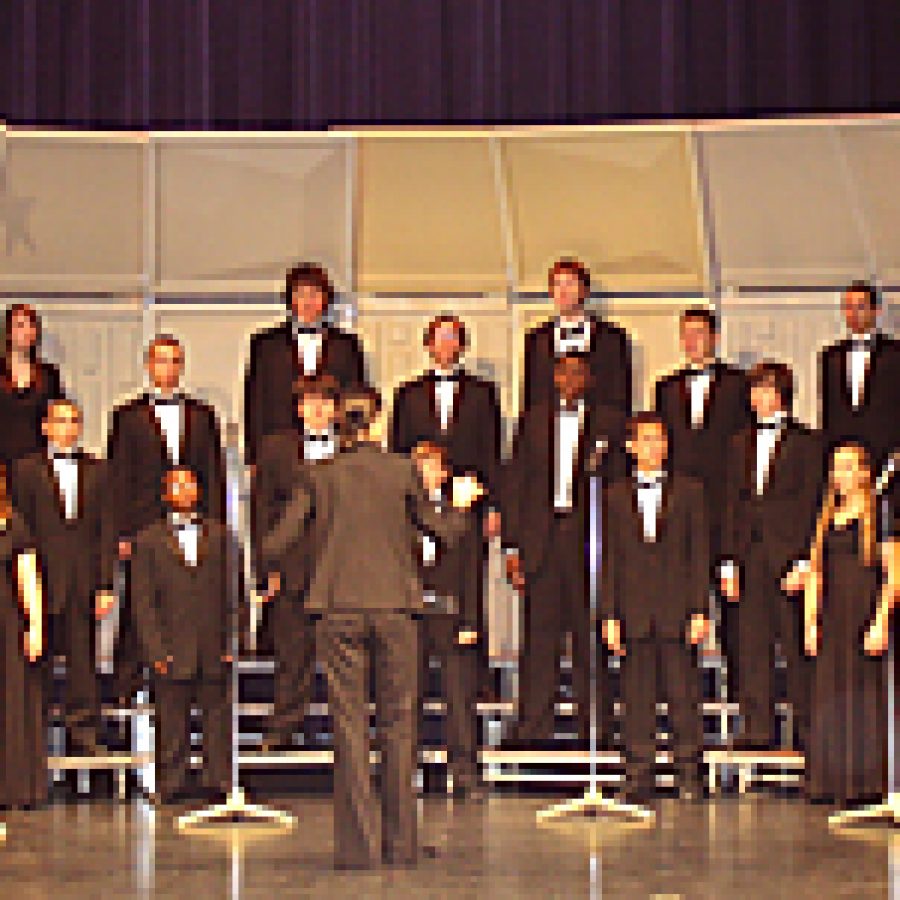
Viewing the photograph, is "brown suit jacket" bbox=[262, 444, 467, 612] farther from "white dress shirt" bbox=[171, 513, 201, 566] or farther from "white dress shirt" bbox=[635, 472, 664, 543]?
"white dress shirt" bbox=[635, 472, 664, 543]

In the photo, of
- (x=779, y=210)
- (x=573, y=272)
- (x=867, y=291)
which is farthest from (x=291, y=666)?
(x=779, y=210)

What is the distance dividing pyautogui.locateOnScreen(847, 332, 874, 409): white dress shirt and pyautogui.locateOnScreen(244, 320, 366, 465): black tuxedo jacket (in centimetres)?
212

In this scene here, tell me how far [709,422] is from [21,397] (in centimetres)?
296

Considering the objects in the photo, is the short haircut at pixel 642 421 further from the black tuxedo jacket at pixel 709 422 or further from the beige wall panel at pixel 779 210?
the beige wall panel at pixel 779 210

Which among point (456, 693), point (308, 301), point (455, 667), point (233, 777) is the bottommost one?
point (233, 777)

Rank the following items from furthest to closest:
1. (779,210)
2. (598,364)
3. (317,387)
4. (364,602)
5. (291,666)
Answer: (779,210) < (598,364) < (291,666) < (317,387) < (364,602)

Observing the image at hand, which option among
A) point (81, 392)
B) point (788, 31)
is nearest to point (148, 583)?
point (81, 392)

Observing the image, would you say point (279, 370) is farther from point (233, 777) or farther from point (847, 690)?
Answer: point (847, 690)

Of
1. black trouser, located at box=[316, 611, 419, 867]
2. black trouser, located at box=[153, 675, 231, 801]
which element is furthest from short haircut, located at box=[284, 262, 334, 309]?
→ black trouser, located at box=[316, 611, 419, 867]

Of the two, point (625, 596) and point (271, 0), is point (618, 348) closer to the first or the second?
point (625, 596)

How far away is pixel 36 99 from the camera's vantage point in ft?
41.9

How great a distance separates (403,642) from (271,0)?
5885 millimetres

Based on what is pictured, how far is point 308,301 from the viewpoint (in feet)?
34.2

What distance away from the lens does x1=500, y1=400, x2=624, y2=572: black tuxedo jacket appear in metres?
10.2
